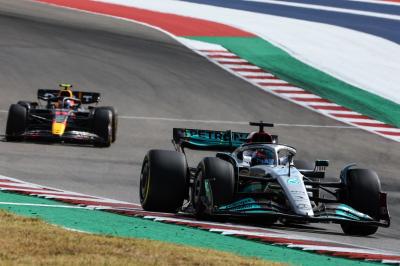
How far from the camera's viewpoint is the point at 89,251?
1016cm

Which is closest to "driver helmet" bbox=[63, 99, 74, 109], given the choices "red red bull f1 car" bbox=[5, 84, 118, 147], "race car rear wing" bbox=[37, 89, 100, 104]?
"red red bull f1 car" bbox=[5, 84, 118, 147]

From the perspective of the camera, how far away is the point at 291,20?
42688mm

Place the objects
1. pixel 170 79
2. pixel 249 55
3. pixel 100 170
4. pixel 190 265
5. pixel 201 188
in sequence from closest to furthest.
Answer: pixel 190 265, pixel 201 188, pixel 100 170, pixel 170 79, pixel 249 55

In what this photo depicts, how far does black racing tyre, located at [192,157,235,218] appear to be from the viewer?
1453 centimetres

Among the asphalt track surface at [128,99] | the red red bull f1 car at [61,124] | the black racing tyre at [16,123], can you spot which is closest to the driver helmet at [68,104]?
the red red bull f1 car at [61,124]

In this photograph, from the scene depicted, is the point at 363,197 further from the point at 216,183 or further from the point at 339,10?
the point at 339,10

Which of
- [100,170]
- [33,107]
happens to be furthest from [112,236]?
[33,107]

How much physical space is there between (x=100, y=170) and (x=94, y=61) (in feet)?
47.1

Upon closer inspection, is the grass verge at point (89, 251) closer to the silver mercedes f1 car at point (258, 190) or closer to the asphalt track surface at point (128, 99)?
the silver mercedes f1 car at point (258, 190)

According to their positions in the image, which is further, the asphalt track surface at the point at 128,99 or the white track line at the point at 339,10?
the white track line at the point at 339,10

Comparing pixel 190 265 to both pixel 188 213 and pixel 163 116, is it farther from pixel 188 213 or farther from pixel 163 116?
pixel 163 116

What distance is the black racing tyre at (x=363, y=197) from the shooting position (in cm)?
1516

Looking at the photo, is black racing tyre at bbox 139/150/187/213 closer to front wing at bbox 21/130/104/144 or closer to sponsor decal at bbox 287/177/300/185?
sponsor decal at bbox 287/177/300/185

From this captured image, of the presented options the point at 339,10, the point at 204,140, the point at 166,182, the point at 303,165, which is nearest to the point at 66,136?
the point at 303,165
